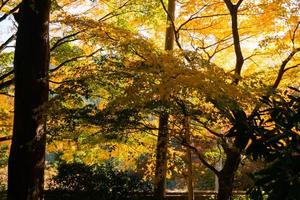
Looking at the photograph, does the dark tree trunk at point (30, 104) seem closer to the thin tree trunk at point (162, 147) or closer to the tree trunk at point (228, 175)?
the thin tree trunk at point (162, 147)

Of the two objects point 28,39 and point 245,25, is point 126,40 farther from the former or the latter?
point 245,25

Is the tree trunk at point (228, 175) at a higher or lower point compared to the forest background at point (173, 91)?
lower

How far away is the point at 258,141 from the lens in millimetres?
4359

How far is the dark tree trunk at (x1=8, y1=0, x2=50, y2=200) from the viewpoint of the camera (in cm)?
588

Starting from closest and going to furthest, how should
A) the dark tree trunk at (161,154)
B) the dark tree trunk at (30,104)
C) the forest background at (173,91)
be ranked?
the forest background at (173,91)
the dark tree trunk at (30,104)
the dark tree trunk at (161,154)

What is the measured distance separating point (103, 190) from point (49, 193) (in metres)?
1.72

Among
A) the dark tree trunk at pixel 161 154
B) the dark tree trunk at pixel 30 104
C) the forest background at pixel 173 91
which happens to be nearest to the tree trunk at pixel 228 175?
the forest background at pixel 173 91

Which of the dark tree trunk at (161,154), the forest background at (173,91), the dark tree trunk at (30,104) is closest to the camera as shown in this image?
the forest background at (173,91)

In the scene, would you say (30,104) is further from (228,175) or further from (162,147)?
(228,175)

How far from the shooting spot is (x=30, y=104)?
19.7 ft

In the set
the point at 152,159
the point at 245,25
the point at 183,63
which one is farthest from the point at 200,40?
the point at 183,63

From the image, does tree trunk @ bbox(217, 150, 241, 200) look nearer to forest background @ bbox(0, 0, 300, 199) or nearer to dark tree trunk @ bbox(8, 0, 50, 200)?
forest background @ bbox(0, 0, 300, 199)

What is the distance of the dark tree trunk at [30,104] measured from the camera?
5.88m

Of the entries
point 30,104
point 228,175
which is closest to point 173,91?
point 30,104
